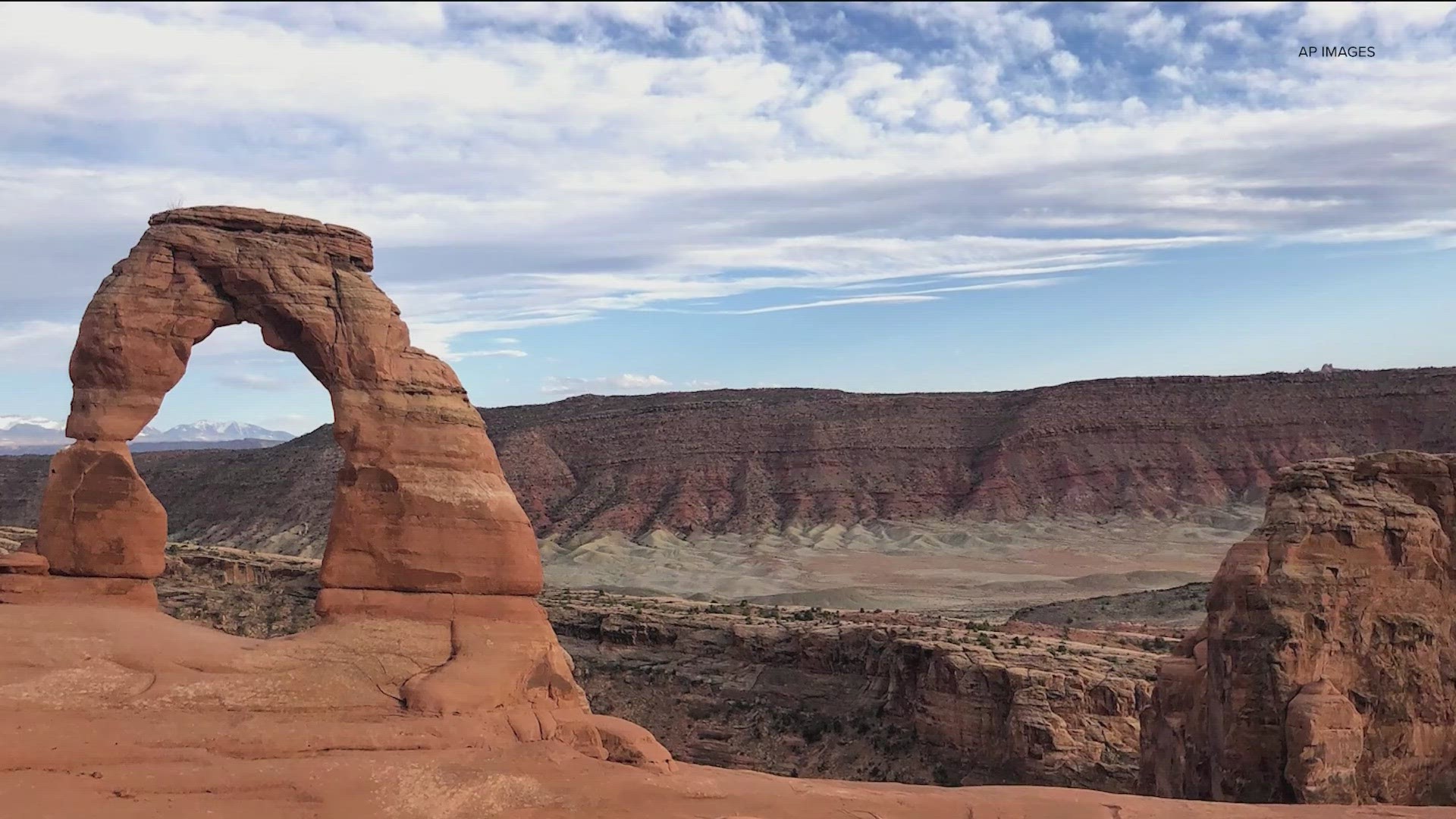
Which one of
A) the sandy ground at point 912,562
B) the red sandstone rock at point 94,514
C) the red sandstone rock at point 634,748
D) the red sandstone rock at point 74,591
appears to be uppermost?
the red sandstone rock at point 94,514

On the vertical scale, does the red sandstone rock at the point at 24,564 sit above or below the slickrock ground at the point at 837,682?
above

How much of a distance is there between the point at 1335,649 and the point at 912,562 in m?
69.2

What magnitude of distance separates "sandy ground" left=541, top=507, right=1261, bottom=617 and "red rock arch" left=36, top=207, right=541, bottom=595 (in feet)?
144

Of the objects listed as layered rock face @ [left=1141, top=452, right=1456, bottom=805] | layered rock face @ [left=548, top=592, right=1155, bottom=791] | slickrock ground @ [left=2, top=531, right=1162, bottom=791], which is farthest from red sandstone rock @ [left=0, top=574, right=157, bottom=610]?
layered rock face @ [left=548, top=592, right=1155, bottom=791]

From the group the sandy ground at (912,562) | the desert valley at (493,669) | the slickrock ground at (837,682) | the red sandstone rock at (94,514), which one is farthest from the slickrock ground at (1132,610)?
the red sandstone rock at (94,514)

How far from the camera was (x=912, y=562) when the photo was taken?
8625 cm

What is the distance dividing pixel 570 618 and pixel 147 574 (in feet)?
76.4

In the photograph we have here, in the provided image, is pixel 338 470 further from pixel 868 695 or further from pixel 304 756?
pixel 868 695

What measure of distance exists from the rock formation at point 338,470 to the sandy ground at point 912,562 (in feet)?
143

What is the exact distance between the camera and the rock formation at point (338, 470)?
16141 mm

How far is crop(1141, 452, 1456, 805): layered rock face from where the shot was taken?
56.1ft

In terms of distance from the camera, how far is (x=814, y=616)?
3934 centimetres

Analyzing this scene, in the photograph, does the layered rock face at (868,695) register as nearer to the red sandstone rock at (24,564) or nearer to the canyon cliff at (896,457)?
the red sandstone rock at (24,564)

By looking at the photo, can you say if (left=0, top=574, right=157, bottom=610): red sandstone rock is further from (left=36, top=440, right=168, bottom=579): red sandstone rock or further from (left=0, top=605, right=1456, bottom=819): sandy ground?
(left=0, top=605, right=1456, bottom=819): sandy ground
